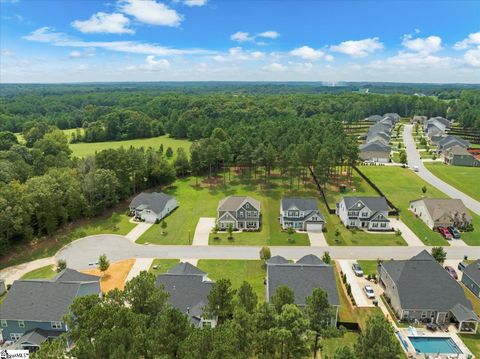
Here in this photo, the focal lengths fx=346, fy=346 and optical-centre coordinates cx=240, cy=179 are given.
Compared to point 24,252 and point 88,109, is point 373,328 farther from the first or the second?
point 88,109

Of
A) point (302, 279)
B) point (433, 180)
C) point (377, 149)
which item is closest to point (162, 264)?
point (302, 279)

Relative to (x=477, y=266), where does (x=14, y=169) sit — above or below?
above

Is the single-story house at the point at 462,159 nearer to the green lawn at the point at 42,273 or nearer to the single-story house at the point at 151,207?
the single-story house at the point at 151,207

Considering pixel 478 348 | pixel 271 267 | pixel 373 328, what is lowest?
pixel 478 348

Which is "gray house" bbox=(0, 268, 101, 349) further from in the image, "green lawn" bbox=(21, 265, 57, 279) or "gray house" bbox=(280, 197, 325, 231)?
"gray house" bbox=(280, 197, 325, 231)

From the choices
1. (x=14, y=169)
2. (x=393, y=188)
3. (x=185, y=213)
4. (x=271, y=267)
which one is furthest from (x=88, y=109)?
(x=271, y=267)
